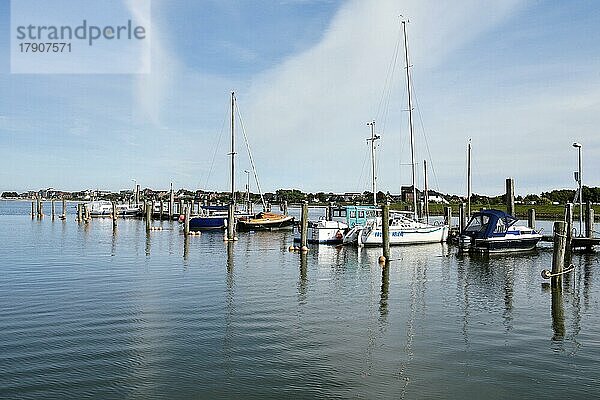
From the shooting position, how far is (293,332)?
54.4ft

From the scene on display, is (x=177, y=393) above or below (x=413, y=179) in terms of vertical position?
below

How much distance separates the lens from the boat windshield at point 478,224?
4182 centimetres

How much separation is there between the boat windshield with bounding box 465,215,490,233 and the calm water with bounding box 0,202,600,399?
10022mm

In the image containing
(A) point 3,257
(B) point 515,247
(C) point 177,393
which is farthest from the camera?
(B) point 515,247

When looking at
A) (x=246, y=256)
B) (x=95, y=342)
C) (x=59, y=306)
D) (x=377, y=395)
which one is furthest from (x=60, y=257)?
(x=377, y=395)

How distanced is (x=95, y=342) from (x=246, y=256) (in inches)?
915

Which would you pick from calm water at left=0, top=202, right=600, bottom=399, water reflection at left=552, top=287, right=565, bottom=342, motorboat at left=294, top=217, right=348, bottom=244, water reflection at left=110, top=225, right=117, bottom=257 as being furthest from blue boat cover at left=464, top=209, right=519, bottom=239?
water reflection at left=110, top=225, right=117, bottom=257

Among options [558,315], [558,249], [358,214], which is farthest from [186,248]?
[558,315]

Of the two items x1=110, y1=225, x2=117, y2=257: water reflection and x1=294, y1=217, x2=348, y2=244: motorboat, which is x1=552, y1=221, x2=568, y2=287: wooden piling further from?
x1=110, y1=225, x2=117, y2=257: water reflection

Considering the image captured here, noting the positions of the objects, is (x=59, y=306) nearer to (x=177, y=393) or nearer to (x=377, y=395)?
(x=177, y=393)

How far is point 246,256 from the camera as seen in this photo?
38406mm

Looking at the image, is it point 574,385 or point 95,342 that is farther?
point 95,342

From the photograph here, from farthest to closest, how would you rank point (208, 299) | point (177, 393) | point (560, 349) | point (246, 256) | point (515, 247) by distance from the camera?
point (515, 247) < point (246, 256) < point (208, 299) < point (560, 349) < point (177, 393)

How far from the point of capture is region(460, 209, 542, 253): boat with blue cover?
4047cm
